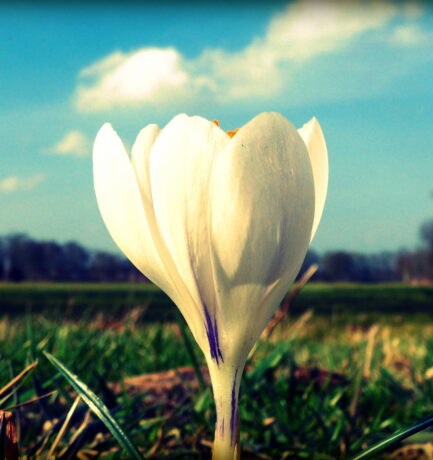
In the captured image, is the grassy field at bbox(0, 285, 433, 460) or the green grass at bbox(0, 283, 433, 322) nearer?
the grassy field at bbox(0, 285, 433, 460)

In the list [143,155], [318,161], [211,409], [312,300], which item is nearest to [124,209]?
[143,155]

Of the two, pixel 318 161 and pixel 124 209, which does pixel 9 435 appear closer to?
pixel 124 209

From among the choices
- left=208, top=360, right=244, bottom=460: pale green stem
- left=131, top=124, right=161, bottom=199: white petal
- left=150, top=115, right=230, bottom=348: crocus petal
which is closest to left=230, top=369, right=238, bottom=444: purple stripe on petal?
left=208, top=360, right=244, bottom=460: pale green stem

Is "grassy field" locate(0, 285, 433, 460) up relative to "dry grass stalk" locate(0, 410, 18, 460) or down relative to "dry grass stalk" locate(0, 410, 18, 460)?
down

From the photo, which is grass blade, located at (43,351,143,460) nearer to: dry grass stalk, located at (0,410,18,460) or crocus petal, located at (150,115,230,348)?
dry grass stalk, located at (0,410,18,460)

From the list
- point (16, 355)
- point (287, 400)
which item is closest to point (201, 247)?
point (287, 400)

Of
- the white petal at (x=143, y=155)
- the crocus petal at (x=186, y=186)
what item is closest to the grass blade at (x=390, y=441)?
the crocus petal at (x=186, y=186)
